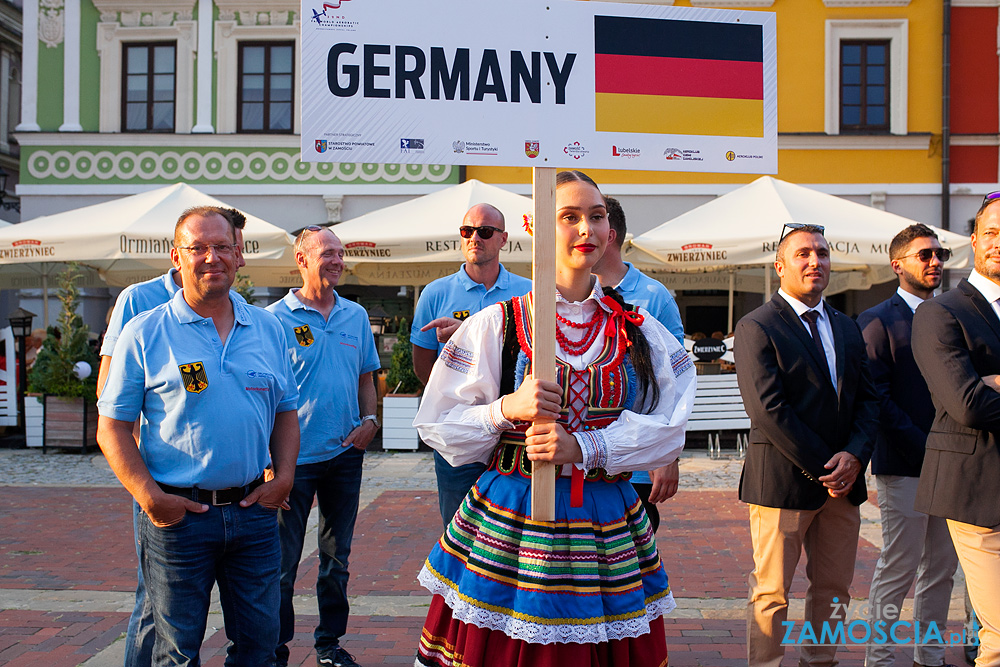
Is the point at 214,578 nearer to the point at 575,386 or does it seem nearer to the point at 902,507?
the point at 575,386

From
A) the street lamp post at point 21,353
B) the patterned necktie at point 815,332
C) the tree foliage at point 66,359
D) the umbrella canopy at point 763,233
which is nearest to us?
the patterned necktie at point 815,332

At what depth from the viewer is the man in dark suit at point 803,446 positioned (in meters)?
3.42

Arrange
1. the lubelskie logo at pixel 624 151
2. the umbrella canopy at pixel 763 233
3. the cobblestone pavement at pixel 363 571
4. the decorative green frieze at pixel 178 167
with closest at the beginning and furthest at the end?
the lubelskie logo at pixel 624 151
the cobblestone pavement at pixel 363 571
the umbrella canopy at pixel 763 233
the decorative green frieze at pixel 178 167

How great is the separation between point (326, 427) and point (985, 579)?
2709mm

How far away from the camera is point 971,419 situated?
3061 mm

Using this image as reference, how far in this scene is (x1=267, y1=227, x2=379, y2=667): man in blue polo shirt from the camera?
3.80 metres

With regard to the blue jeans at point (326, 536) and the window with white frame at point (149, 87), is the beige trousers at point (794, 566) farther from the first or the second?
the window with white frame at point (149, 87)

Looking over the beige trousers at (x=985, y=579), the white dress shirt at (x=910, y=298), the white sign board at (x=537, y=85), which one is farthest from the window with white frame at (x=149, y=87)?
the beige trousers at (x=985, y=579)

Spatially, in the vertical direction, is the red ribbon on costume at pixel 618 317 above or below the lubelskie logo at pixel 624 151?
below

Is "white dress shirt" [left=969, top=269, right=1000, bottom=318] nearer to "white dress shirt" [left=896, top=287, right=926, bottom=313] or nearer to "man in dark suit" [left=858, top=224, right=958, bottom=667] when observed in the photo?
"man in dark suit" [left=858, top=224, right=958, bottom=667]

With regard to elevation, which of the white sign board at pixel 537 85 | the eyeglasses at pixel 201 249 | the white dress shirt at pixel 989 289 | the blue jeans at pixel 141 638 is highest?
the white sign board at pixel 537 85

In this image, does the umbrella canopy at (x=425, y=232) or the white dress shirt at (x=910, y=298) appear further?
the umbrella canopy at (x=425, y=232)

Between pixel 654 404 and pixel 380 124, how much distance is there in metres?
1.15

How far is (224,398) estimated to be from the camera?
2.79 m
